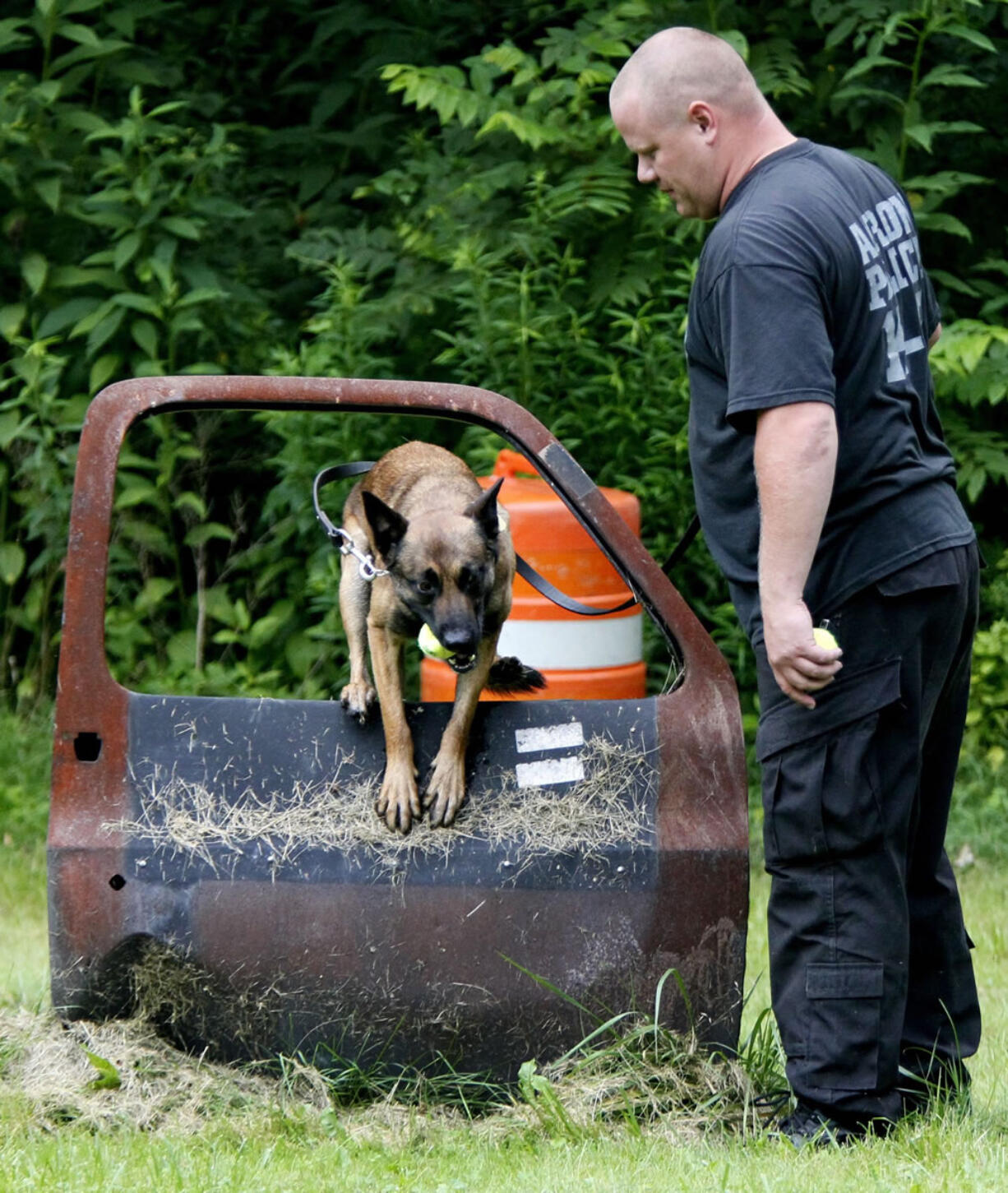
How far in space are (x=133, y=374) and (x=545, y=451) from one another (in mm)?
3757

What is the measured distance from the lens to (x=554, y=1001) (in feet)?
10.5

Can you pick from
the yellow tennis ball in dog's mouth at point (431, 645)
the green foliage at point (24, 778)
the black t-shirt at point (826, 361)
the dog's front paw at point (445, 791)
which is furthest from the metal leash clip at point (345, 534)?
the green foliage at point (24, 778)

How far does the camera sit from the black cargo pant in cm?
296

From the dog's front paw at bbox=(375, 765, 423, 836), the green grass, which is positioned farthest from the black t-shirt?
the green grass

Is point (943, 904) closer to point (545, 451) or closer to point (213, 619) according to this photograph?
point (545, 451)

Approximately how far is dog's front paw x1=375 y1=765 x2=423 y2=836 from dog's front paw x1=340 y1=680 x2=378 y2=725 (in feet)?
0.60

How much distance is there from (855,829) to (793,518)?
0.64m

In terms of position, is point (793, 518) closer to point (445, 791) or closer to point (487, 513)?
point (445, 791)

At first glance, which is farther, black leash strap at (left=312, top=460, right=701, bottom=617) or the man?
black leash strap at (left=312, top=460, right=701, bottom=617)

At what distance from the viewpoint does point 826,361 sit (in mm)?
2805

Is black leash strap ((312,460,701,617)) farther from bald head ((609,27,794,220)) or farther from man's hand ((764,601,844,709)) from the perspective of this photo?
bald head ((609,27,794,220))

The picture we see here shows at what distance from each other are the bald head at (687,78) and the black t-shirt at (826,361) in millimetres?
152

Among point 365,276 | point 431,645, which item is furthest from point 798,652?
point 365,276

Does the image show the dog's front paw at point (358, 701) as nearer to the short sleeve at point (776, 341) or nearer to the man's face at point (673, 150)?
the short sleeve at point (776, 341)
